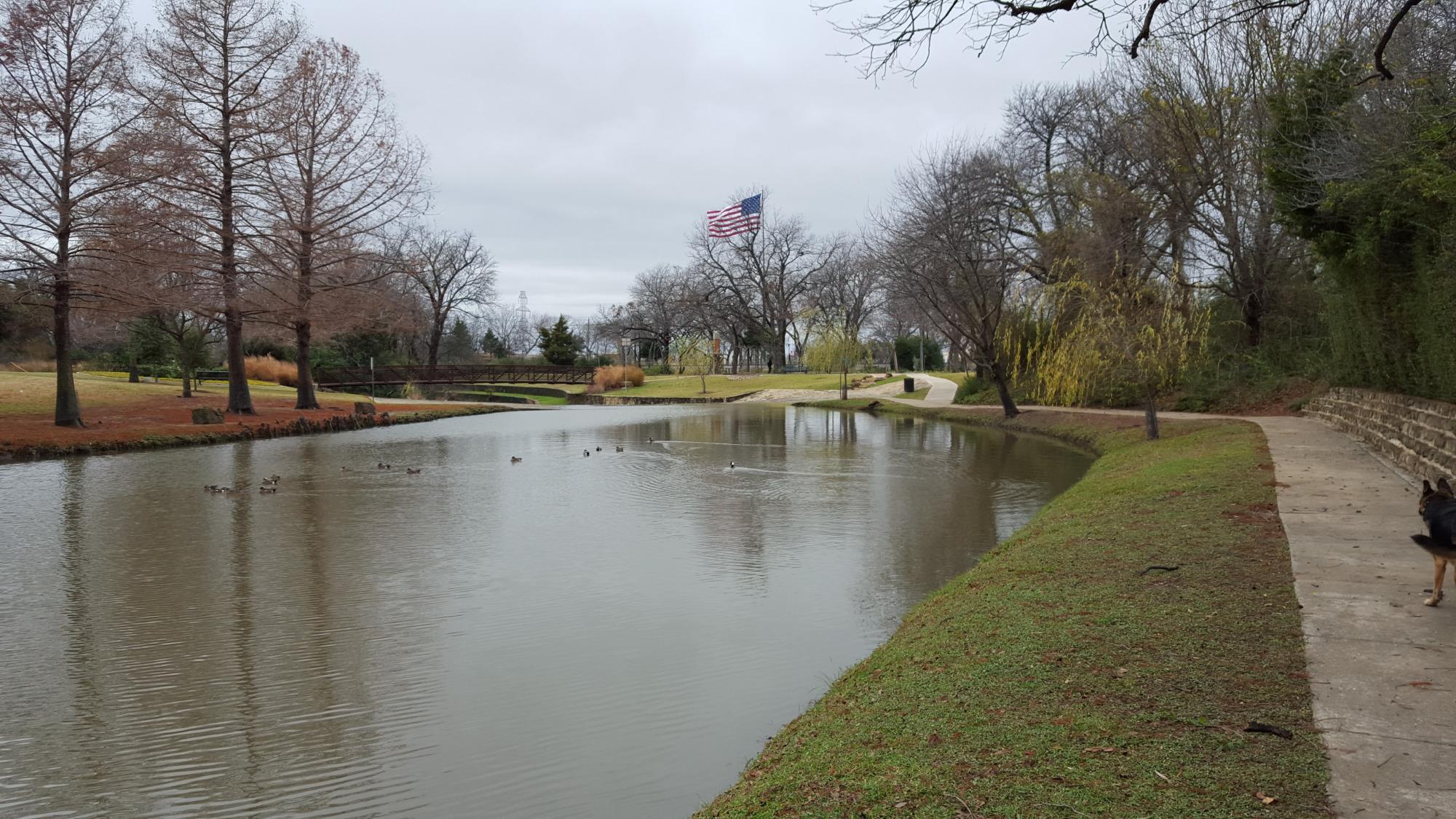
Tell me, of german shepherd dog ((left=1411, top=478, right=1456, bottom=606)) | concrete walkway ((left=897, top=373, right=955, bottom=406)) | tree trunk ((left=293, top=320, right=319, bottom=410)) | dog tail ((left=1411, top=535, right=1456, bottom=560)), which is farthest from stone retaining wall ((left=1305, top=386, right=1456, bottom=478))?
tree trunk ((left=293, top=320, right=319, bottom=410))

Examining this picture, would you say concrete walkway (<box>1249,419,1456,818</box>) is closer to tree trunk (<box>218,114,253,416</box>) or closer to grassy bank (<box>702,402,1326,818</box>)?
grassy bank (<box>702,402,1326,818</box>)

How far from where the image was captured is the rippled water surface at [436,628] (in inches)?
198

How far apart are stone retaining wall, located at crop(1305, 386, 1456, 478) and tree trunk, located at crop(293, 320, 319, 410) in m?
30.9

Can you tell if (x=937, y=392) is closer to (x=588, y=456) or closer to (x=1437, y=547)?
(x=588, y=456)

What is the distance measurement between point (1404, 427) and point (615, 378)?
165 ft

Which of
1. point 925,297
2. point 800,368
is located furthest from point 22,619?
point 800,368

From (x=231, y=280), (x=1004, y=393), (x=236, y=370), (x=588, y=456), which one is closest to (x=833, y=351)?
(x=1004, y=393)

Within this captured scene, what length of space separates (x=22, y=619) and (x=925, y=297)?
26.5 metres

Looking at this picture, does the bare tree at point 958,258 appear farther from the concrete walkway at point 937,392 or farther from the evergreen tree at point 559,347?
the evergreen tree at point 559,347

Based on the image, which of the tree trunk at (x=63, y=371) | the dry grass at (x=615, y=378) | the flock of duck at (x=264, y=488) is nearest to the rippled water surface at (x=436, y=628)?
the flock of duck at (x=264, y=488)

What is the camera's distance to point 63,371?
21.8 metres

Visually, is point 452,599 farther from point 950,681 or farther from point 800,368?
point 800,368

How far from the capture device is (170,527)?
12.2 metres

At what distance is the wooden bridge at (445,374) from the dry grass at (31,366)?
36.7 feet
